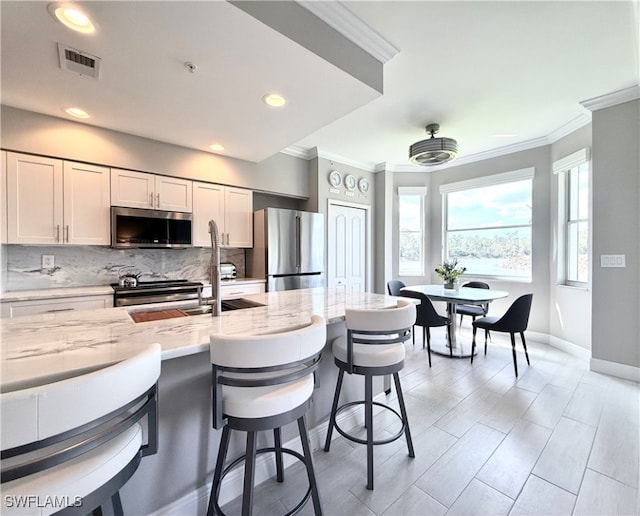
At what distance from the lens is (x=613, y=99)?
9.45 feet

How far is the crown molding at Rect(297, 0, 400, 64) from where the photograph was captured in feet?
5.92

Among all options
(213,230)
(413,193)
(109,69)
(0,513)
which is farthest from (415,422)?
(413,193)

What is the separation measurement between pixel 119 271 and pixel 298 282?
220 cm

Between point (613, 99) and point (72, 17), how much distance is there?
458cm

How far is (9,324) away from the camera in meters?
1.39

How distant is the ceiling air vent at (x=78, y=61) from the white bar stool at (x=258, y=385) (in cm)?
210

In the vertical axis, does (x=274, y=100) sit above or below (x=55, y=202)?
above

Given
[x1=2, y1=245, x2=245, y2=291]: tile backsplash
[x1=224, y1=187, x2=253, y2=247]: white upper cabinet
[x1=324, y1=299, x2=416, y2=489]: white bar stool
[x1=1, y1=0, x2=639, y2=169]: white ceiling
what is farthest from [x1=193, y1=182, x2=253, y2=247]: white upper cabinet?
[x1=324, y1=299, x2=416, y2=489]: white bar stool

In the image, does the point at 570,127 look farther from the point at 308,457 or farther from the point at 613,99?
the point at 308,457

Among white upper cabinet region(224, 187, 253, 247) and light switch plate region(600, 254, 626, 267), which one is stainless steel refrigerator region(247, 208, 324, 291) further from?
light switch plate region(600, 254, 626, 267)

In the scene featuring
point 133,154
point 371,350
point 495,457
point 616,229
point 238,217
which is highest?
point 133,154

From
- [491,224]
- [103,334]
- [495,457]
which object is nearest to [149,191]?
[103,334]

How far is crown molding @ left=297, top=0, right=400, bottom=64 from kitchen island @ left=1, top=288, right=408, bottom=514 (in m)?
1.94

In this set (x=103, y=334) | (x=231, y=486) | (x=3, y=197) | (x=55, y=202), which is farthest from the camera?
(x=55, y=202)
